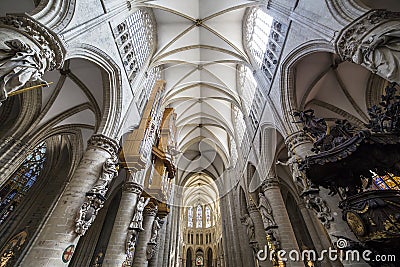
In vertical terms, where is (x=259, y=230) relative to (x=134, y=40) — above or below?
below

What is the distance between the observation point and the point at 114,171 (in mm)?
6078

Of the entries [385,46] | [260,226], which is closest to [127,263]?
[260,226]

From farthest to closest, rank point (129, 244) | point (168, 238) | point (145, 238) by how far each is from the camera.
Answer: point (168, 238), point (145, 238), point (129, 244)

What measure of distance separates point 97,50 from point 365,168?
790cm

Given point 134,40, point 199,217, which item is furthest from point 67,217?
point 199,217

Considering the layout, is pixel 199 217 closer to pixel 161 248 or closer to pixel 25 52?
pixel 161 248

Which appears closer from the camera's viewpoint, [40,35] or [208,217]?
[40,35]

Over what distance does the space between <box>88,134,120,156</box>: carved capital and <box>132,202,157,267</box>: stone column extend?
5142mm

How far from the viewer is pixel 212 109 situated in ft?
60.0

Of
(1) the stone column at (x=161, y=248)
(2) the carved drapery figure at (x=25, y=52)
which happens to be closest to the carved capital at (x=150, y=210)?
(1) the stone column at (x=161, y=248)

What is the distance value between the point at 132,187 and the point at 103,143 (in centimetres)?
310

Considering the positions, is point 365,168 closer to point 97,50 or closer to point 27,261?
point 27,261

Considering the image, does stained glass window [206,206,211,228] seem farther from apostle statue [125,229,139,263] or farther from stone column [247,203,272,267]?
apostle statue [125,229,139,263]

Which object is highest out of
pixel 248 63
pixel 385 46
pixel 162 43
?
pixel 162 43
